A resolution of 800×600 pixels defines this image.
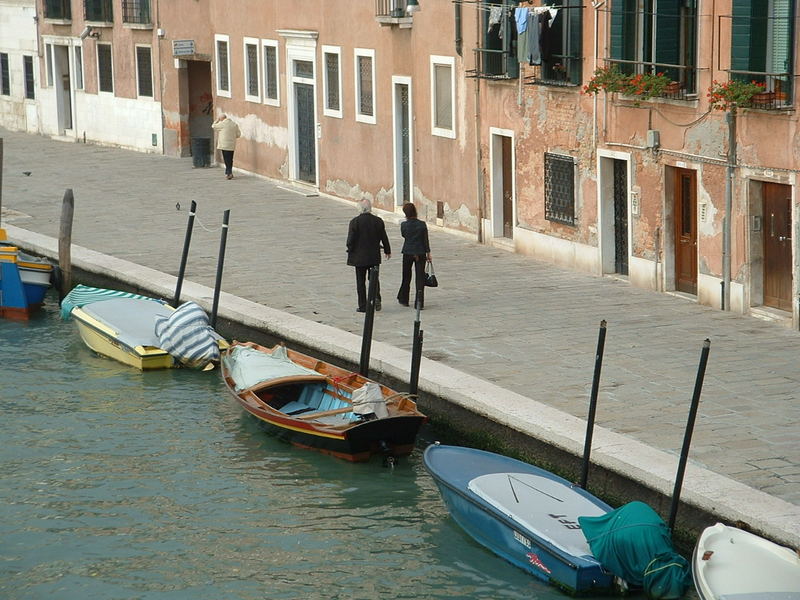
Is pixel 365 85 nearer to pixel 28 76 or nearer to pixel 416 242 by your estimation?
pixel 416 242

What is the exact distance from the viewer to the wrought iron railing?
22.5 metres

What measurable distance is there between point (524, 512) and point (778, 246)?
640 centimetres

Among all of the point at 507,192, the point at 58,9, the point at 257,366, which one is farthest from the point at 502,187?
the point at 58,9

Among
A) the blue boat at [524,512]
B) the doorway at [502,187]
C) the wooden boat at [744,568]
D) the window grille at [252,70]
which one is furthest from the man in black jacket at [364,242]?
the window grille at [252,70]

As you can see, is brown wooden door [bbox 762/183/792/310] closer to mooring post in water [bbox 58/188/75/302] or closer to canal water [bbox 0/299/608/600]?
canal water [bbox 0/299/608/600]

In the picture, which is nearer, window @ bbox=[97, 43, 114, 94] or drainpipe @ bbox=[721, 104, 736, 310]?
drainpipe @ bbox=[721, 104, 736, 310]

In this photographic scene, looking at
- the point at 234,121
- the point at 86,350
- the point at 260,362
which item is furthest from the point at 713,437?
the point at 234,121

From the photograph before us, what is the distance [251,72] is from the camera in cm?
2903

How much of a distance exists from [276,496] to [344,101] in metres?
14.1

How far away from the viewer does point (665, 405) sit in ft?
39.6

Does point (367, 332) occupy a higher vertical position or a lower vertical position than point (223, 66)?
lower

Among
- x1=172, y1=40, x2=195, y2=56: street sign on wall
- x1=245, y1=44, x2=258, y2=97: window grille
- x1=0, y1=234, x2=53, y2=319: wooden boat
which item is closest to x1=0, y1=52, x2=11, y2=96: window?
x1=172, y1=40, x2=195, y2=56: street sign on wall

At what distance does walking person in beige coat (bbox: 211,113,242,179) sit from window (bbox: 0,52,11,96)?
1475 centimetres

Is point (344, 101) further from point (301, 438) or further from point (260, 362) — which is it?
point (301, 438)
